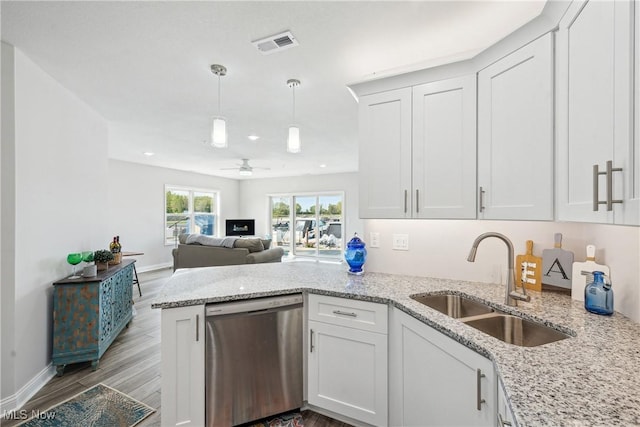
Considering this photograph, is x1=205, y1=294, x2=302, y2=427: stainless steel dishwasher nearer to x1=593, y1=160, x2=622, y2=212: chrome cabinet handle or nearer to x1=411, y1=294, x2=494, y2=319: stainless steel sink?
x1=411, y1=294, x2=494, y2=319: stainless steel sink

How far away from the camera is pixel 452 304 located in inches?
68.3

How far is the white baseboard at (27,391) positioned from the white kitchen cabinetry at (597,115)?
136 inches

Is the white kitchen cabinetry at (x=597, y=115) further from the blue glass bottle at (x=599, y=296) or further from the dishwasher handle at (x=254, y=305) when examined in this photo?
the dishwasher handle at (x=254, y=305)

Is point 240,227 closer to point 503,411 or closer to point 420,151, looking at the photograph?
point 420,151

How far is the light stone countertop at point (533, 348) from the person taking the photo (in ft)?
2.26

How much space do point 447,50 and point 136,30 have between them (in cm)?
206

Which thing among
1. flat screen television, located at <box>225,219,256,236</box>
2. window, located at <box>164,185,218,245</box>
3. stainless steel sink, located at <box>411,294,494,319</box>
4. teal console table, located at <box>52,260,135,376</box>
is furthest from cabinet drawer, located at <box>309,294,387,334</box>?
flat screen television, located at <box>225,219,256,236</box>

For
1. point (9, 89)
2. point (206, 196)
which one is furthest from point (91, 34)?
point (206, 196)

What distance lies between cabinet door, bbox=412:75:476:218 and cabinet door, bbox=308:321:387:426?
913 millimetres

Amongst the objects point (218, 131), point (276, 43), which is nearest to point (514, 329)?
point (276, 43)

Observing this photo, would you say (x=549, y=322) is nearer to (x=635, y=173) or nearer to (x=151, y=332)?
(x=635, y=173)

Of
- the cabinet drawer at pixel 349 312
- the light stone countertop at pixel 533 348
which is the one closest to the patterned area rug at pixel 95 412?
the light stone countertop at pixel 533 348

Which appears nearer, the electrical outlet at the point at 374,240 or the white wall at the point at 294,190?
the electrical outlet at the point at 374,240

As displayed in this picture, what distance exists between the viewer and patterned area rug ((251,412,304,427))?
1.80m
